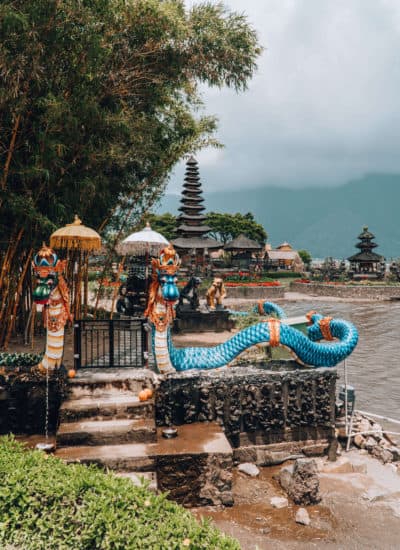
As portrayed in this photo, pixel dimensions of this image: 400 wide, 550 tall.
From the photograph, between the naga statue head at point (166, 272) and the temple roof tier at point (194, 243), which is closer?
the naga statue head at point (166, 272)

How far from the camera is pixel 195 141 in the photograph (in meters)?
12.1

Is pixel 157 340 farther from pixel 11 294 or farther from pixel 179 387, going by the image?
pixel 11 294

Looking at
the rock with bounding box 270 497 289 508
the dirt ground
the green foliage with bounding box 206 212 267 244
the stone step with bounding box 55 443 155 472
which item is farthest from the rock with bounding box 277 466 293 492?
the green foliage with bounding box 206 212 267 244

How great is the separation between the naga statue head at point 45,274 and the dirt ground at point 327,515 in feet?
12.0

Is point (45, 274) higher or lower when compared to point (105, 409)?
higher

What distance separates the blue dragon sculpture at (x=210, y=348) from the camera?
7.18 meters

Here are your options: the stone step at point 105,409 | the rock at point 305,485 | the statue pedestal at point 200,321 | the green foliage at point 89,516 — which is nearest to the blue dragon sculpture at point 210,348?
the stone step at point 105,409

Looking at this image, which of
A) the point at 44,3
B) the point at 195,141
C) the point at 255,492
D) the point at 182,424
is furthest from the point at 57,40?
the point at 255,492

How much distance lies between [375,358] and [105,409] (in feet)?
35.3

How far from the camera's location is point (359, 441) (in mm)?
7762

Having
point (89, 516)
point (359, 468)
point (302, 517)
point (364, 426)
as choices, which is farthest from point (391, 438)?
point (89, 516)

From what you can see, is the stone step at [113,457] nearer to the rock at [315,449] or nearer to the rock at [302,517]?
the rock at [302,517]

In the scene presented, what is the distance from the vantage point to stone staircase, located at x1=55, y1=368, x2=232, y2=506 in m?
5.67

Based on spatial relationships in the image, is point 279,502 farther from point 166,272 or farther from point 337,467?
point 166,272
